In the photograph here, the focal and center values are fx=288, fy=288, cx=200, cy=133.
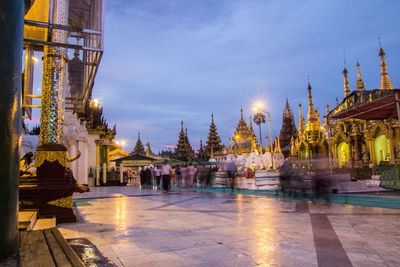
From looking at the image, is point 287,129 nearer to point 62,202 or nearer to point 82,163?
Answer: point 82,163

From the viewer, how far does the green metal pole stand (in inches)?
63.6

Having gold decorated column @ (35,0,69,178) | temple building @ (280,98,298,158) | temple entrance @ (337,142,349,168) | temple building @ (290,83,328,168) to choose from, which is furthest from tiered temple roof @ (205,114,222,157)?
gold decorated column @ (35,0,69,178)

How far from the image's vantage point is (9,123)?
5.45 feet

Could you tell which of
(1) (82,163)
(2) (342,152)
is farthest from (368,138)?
(1) (82,163)

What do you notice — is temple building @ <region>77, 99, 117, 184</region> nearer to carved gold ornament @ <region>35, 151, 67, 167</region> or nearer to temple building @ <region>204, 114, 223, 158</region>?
carved gold ornament @ <region>35, 151, 67, 167</region>

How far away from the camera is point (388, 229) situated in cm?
467

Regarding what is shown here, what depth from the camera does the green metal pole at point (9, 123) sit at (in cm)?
161

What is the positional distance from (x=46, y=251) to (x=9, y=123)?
0.83 m

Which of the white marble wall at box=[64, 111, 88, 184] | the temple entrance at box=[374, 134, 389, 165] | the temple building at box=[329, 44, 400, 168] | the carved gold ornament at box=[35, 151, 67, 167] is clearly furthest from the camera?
the temple entrance at box=[374, 134, 389, 165]

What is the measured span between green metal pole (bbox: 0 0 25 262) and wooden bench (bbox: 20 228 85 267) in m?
0.13

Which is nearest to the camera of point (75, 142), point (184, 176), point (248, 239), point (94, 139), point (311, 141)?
point (248, 239)

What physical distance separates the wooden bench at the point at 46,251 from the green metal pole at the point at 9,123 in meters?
0.13

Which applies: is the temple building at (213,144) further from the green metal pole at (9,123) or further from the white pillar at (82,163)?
the green metal pole at (9,123)

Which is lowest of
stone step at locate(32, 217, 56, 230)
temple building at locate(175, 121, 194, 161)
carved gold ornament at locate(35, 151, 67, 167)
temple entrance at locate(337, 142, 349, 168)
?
stone step at locate(32, 217, 56, 230)
